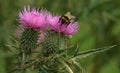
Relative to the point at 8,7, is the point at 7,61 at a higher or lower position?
lower

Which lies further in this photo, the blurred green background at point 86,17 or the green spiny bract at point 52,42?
the blurred green background at point 86,17

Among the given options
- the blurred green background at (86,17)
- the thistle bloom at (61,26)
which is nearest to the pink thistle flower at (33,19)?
the thistle bloom at (61,26)

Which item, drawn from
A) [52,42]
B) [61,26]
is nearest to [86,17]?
[52,42]

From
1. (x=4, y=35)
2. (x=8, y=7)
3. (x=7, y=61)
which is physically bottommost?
(x=7, y=61)

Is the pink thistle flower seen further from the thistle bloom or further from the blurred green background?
the blurred green background

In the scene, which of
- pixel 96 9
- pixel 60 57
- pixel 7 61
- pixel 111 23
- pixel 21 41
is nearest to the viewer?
pixel 60 57

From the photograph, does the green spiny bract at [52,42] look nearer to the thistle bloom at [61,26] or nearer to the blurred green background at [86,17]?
the thistle bloom at [61,26]

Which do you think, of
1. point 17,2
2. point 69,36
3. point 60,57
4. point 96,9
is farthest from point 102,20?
point 60,57

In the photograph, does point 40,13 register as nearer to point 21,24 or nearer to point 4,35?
point 21,24

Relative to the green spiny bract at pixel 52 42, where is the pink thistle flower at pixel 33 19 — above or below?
above
